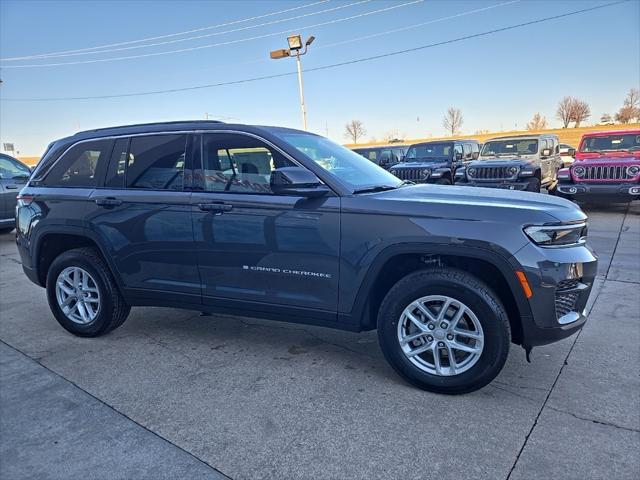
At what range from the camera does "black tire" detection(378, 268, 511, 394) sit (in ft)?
9.34

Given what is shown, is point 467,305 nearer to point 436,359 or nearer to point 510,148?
point 436,359

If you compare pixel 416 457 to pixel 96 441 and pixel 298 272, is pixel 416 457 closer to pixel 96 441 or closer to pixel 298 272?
pixel 298 272

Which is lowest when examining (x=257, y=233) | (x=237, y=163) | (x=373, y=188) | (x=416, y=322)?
(x=416, y=322)

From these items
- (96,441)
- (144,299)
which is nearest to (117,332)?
(144,299)

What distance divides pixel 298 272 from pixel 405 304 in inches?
30.5

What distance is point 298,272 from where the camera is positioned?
3.26 m

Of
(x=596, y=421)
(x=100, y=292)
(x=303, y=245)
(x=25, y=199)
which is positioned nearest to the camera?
(x=596, y=421)

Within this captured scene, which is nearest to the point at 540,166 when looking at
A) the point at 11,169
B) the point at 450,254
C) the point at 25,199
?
the point at 450,254

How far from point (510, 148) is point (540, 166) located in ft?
4.11

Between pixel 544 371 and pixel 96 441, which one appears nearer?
pixel 96 441

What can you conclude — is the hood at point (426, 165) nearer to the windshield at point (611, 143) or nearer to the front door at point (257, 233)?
the windshield at point (611, 143)

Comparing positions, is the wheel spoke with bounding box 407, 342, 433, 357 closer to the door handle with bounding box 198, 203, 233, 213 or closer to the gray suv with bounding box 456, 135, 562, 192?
the door handle with bounding box 198, 203, 233, 213

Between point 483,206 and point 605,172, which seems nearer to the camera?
point 483,206

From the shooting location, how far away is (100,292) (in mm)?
4023
